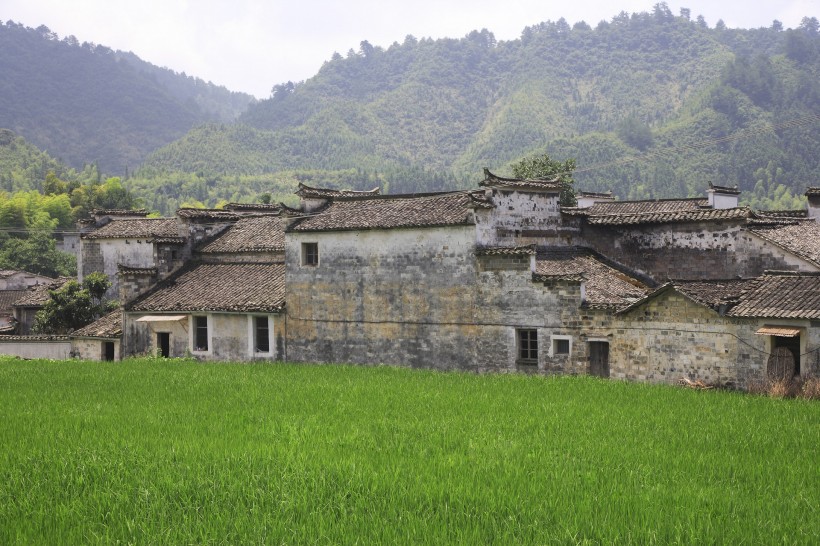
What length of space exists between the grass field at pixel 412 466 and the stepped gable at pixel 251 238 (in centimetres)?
1237

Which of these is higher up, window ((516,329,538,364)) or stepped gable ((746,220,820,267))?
stepped gable ((746,220,820,267))

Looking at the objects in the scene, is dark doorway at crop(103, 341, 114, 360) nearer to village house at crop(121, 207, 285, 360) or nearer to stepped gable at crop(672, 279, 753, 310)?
village house at crop(121, 207, 285, 360)

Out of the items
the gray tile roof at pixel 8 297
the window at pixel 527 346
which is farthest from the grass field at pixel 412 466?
the gray tile roof at pixel 8 297

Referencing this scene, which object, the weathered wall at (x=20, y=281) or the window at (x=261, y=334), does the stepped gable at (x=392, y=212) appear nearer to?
the window at (x=261, y=334)

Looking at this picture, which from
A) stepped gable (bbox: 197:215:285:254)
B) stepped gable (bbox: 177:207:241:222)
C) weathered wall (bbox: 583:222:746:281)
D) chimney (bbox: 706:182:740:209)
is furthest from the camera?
chimney (bbox: 706:182:740:209)

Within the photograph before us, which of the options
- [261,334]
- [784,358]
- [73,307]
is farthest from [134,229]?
[784,358]

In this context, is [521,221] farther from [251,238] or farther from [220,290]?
[251,238]

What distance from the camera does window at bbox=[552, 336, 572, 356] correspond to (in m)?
22.1

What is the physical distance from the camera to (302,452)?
42.0ft

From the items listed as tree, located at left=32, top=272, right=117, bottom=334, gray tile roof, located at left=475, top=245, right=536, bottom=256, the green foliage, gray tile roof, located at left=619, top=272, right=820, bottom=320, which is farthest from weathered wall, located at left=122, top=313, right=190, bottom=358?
the green foliage

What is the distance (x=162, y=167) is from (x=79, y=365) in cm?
10945

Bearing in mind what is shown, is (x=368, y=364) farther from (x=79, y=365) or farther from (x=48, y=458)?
(x=48, y=458)

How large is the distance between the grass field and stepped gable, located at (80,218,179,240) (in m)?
17.2

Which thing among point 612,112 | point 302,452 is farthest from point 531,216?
point 612,112
